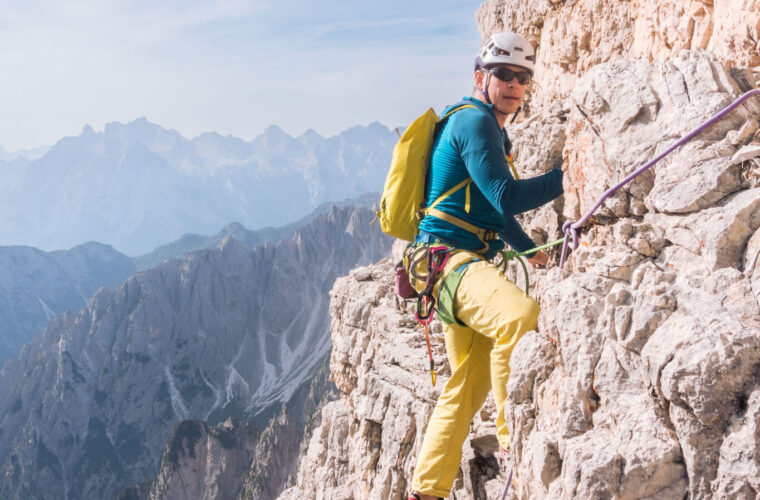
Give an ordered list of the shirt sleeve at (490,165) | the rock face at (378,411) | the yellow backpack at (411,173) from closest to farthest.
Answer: the shirt sleeve at (490,165), the yellow backpack at (411,173), the rock face at (378,411)

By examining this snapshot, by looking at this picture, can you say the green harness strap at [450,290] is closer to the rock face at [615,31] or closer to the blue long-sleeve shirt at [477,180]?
the blue long-sleeve shirt at [477,180]

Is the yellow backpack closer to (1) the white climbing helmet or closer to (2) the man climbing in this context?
(2) the man climbing

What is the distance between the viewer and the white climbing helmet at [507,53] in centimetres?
633

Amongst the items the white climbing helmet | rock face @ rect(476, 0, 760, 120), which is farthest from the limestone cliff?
the white climbing helmet

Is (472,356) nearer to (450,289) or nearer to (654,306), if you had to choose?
(450,289)

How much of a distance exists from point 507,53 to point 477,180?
68.4 inches

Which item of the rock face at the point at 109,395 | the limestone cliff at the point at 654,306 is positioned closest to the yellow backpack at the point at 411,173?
the limestone cliff at the point at 654,306

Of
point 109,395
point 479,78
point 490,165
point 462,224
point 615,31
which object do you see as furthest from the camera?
point 109,395

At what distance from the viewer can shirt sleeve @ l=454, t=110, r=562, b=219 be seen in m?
5.66

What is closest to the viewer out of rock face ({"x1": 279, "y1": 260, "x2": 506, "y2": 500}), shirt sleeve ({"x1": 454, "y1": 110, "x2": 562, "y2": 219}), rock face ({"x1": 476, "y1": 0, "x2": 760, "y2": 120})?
shirt sleeve ({"x1": 454, "y1": 110, "x2": 562, "y2": 219})

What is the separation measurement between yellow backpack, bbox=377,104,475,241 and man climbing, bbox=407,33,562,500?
5.0 inches

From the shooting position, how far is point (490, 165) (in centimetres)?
565

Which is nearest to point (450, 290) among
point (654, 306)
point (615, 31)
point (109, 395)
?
point (654, 306)

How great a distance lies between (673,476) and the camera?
4137 mm
